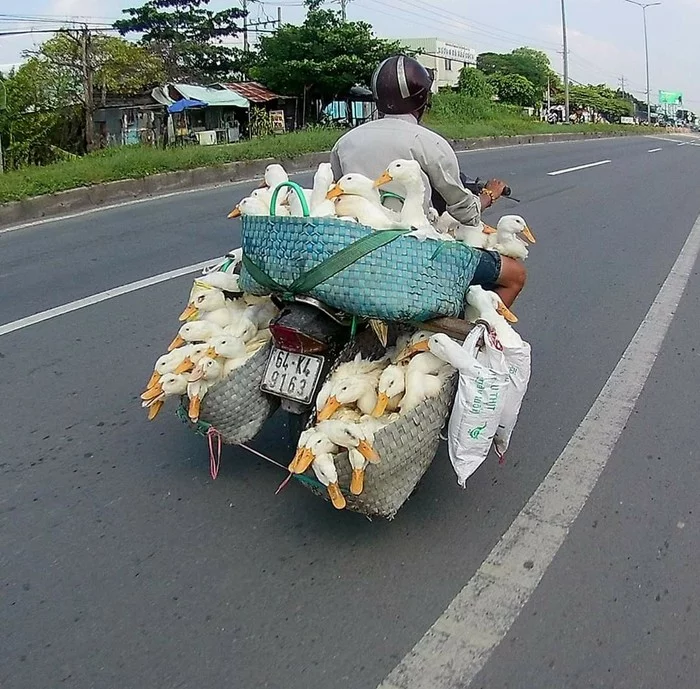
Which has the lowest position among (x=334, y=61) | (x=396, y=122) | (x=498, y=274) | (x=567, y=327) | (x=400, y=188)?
(x=567, y=327)

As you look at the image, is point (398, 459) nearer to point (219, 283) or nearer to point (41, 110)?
point (219, 283)

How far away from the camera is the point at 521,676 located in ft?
7.89

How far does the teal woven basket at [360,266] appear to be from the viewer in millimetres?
2928

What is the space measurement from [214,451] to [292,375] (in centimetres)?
74

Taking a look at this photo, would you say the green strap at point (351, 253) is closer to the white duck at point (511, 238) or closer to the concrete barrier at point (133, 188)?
the white duck at point (511, 238)

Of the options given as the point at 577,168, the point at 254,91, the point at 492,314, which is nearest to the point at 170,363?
the point at 492,314

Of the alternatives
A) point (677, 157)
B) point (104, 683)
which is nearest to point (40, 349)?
point (104, 683)

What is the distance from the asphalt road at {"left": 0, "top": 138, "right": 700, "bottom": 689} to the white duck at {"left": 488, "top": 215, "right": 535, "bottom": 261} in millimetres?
868

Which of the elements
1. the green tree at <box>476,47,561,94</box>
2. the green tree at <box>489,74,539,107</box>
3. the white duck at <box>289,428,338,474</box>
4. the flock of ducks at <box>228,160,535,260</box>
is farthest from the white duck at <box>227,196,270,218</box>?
the green tree at <box>476,47,561,94</box>

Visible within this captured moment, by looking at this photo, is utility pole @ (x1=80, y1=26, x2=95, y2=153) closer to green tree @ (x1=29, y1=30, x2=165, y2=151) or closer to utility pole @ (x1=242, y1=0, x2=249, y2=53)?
green tree @ (x1=29, y1=30, x2=165, y2=151)

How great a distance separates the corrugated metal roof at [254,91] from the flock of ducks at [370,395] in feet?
104

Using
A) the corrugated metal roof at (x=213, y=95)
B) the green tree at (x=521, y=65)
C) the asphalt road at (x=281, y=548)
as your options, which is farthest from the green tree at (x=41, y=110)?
the green tree at (x=521, y=65)

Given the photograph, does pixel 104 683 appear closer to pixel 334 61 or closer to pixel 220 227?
pixel 220 227

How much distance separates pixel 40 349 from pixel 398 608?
3321 mm
